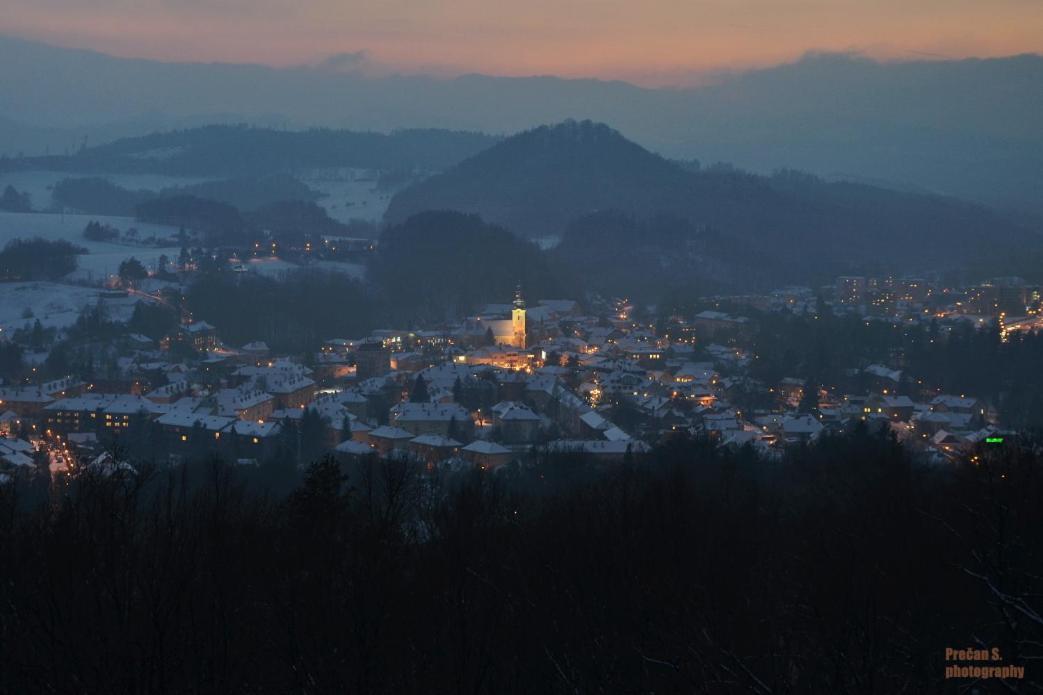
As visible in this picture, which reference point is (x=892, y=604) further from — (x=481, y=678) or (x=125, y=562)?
(x=125, y=562)

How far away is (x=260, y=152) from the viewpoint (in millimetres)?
80125

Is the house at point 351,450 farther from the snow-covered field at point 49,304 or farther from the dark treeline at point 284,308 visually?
the snow-covered field at point 49,304

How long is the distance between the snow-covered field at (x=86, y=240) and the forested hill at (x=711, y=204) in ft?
42.1

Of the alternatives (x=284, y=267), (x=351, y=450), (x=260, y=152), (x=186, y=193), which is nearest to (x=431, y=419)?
(x=351, y=450)

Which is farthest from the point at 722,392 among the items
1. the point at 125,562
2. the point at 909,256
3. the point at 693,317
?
the point at 909,256

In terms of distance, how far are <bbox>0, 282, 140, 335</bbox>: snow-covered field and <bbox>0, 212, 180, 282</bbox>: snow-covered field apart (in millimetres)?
1804

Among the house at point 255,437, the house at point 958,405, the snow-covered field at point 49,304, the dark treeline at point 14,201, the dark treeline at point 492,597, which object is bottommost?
the house at point 958,405

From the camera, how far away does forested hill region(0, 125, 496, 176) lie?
73562mm

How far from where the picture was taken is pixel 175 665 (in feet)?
15.0

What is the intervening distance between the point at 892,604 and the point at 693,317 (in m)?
25.4

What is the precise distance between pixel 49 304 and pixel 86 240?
40.9ft

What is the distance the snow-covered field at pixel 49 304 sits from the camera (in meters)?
27.2

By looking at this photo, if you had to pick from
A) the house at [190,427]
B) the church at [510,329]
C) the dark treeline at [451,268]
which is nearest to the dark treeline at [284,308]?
the dark treeline at [451,268]

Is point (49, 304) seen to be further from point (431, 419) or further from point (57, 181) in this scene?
point (57, 181)
